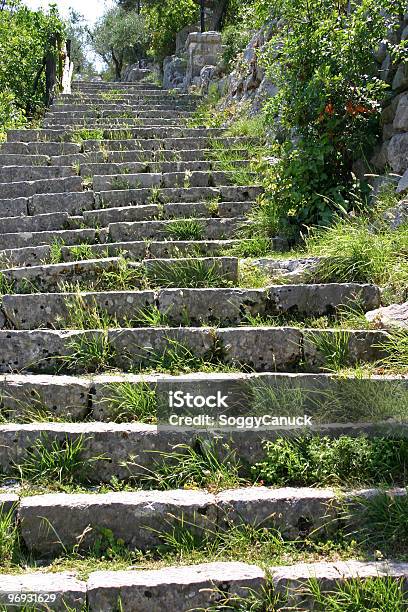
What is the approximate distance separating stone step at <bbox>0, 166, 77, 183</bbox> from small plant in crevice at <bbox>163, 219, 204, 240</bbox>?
246cm

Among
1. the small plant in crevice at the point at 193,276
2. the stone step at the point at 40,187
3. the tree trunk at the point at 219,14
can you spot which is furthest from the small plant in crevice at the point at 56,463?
the tree trunk at the point at 219,14

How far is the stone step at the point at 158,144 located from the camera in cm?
943

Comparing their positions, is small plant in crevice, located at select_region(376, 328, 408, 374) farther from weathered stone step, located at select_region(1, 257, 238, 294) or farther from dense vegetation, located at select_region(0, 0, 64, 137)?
dense vegetation, located at select_region(0, 0, 64, 137)

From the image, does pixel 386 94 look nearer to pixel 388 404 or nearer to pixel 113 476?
pixel 388 404

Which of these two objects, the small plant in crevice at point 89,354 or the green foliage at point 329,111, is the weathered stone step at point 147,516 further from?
the green foliage at point 329,111

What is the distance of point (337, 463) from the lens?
394cm

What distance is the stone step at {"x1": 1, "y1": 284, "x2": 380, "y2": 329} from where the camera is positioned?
16.9 ft

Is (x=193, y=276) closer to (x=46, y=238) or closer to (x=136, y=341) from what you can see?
(x=136, y=341)

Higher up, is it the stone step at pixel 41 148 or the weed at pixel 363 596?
the stone step at pixel 41 148

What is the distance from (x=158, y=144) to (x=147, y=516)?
6713 mm

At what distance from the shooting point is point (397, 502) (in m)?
3.58

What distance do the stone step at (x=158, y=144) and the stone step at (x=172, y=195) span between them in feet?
6.19

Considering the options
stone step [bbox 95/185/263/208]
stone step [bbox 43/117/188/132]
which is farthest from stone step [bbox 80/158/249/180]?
stone step [bbox 43/117/188/132]

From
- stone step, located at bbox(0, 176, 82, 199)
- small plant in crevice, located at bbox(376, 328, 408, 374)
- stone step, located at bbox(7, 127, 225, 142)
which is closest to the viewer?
small plant in crevice, located at bbox(376, 328, 408, 374)
